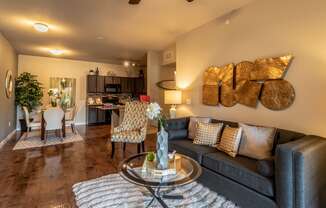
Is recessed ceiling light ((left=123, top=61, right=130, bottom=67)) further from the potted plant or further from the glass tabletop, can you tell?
the glass tabletop

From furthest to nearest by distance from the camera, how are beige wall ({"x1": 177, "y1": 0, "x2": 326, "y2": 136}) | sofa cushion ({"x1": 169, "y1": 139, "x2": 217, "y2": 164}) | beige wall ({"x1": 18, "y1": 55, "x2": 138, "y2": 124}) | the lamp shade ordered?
beige wall ({"x1": 18, "y1": 55, "x2": 138, "y2": 124}) → the lamp shade → sofa cushion ({"x1": 169, "y1": 139, "x2": 217, "y2": 164}) → beige wall ({"x1": 177, "y1": 0, "x2": 326, "y2": 136})

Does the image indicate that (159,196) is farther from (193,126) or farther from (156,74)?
(156,74)

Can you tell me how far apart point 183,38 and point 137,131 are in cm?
248

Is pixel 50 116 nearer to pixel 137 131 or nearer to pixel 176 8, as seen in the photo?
pixel 137 131

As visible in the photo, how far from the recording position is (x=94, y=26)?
3973mm

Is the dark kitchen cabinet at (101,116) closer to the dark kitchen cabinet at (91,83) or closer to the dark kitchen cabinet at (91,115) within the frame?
the dark kitchen cabinet at (91,115)

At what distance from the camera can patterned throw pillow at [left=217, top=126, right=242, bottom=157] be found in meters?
2.44

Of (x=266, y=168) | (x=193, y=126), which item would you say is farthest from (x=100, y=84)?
(x=266, y=168)

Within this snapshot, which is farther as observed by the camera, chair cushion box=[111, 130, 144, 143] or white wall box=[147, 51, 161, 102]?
white wall box=[147, 51, 161, 102]

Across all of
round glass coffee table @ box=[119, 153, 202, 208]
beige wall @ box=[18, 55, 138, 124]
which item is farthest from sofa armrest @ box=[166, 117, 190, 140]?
beige wall @ box=[18, 55, 138, 124]

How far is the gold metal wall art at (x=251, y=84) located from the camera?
8.27 ft

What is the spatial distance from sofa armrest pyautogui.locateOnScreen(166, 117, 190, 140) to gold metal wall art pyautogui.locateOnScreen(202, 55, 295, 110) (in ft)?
2.25

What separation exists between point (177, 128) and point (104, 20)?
8.30ft

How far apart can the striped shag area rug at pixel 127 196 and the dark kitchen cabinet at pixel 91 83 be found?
5726 millimetres
